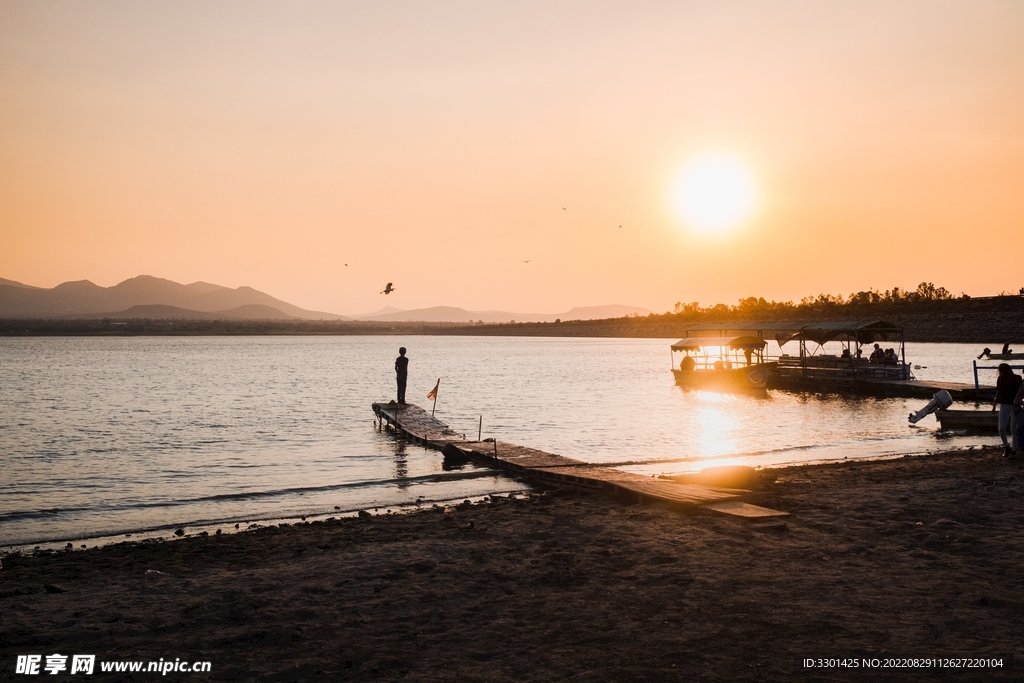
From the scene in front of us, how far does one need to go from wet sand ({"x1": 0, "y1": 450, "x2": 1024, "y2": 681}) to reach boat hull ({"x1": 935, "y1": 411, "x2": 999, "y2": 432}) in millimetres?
16758

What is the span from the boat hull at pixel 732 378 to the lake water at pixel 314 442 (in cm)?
397

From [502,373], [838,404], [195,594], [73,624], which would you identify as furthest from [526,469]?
[502,373]

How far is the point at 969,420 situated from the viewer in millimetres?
27828

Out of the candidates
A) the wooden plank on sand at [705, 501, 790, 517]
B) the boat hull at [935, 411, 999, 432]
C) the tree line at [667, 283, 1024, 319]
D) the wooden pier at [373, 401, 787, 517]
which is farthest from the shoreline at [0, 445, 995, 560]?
the tree line at [667, 283, 1024, 319]

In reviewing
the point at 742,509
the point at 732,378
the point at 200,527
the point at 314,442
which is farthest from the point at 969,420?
the point at 200,527

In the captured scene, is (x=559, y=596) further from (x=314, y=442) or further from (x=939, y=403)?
(x=939, y=403)

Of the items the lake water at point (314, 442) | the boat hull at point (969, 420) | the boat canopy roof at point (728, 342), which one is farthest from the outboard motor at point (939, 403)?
the boat canopy roof at point (728, 342)

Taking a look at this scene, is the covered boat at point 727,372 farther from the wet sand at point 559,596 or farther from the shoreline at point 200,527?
the wet sand at point 559,596

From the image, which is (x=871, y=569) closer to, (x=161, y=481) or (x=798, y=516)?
(x=798, y=516)

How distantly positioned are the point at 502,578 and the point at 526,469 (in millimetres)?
8725

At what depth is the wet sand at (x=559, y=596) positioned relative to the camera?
6715 mm

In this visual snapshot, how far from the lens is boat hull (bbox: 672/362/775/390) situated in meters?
53.3

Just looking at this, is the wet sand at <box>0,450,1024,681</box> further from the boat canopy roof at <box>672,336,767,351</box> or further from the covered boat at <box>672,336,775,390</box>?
the boat canopy roof at <box>672,336,767,351</box>

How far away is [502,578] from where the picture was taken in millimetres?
9414
